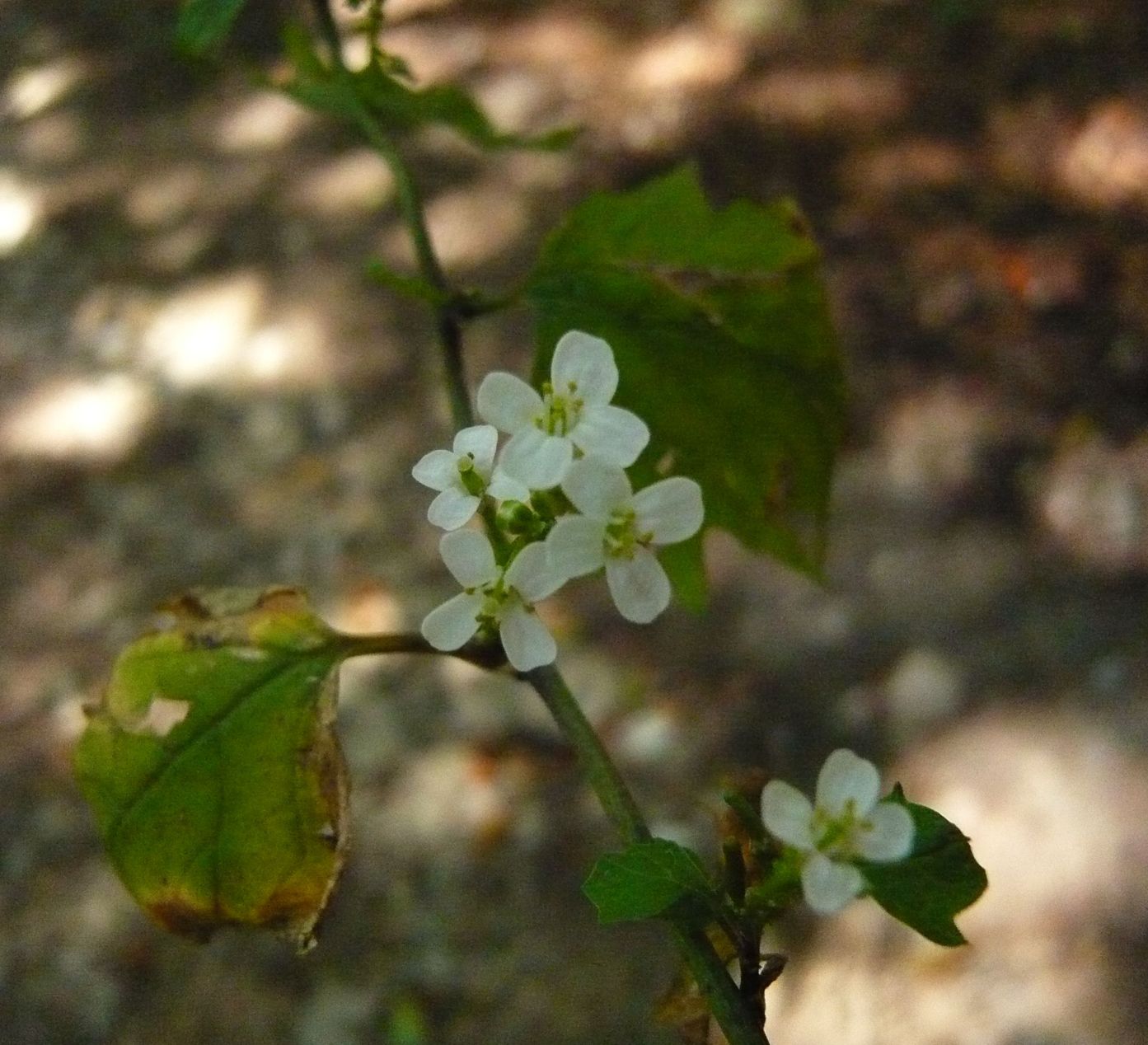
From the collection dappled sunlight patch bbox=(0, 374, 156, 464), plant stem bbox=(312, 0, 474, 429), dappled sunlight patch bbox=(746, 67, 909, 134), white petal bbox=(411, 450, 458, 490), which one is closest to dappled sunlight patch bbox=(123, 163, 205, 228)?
dappled sunlight patch bbox=(0, 374, 156, 464)

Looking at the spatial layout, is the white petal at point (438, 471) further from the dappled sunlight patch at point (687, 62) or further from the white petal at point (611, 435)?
the dappled sunlight patch at point (687, 62)

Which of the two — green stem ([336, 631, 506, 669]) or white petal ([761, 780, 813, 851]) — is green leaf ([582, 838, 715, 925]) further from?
green stem ([336, 631, 506, 669])

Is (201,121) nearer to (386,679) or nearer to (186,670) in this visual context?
(386,679)

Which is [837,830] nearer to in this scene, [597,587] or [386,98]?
[386,98]

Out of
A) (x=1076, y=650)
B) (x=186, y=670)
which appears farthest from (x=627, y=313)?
(x=1076, y=650)

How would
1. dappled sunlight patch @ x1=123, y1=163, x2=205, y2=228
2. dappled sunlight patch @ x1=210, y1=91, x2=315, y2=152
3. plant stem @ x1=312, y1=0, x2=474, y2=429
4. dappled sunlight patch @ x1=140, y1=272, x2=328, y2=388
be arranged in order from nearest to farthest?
plant stem @ x1=312, y1=0, x2=474, y2=429 < dappled sunlight patch @ x1=140, y1=272, x2=328, y2=388 < dappled sunlight patch @ x1=123, y1=163, x2=205, y2=228 < dappled sunlight patch @ x1=210, y1=91, x2=315, y2=152

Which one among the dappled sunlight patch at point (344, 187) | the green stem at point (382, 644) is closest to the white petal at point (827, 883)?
the green stem at point (382, 644)

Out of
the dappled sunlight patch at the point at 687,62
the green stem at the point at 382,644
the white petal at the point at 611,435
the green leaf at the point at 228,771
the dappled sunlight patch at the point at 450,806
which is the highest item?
the white petal at the point at 611,435
